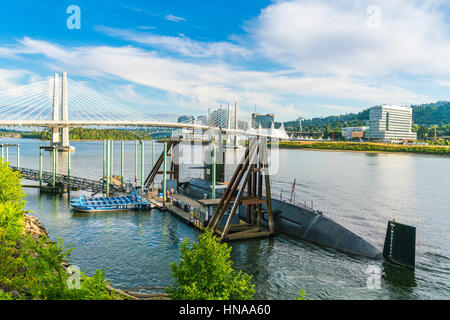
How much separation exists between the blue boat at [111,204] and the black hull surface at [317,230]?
11.5 m

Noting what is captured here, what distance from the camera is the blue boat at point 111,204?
110 feet

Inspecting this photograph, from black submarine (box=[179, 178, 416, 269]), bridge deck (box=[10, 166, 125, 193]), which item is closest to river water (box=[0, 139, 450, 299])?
black submarine (box=[179, 178, 416, 269])

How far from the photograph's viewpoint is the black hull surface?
22441 millimetres

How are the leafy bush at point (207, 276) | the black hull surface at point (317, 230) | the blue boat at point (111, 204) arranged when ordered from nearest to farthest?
the leafy bush at point (207, 276) → the black hull surface at point (317, 230) → the blue boat at point (111, 204)

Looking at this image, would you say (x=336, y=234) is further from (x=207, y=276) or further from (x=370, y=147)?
(x=370, y=147)

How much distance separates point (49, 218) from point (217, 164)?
675 inches

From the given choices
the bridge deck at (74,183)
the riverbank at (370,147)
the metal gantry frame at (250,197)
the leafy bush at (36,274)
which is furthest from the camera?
the riverbank at (370,147)

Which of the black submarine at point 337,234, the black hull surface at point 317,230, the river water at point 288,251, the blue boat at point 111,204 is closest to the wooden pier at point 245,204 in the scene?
the river water at point 288,251

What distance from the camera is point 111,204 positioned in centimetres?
3494

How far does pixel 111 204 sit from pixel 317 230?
2137cm

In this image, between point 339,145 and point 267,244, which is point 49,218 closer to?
point 267,244

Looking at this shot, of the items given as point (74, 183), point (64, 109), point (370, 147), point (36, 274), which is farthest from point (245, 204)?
point (370, 147)

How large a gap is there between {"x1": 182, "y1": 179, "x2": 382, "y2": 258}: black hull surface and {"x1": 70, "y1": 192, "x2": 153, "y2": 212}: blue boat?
11536 mm

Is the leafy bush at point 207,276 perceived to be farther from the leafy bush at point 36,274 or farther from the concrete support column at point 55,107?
the concrete support column at point 55,107
